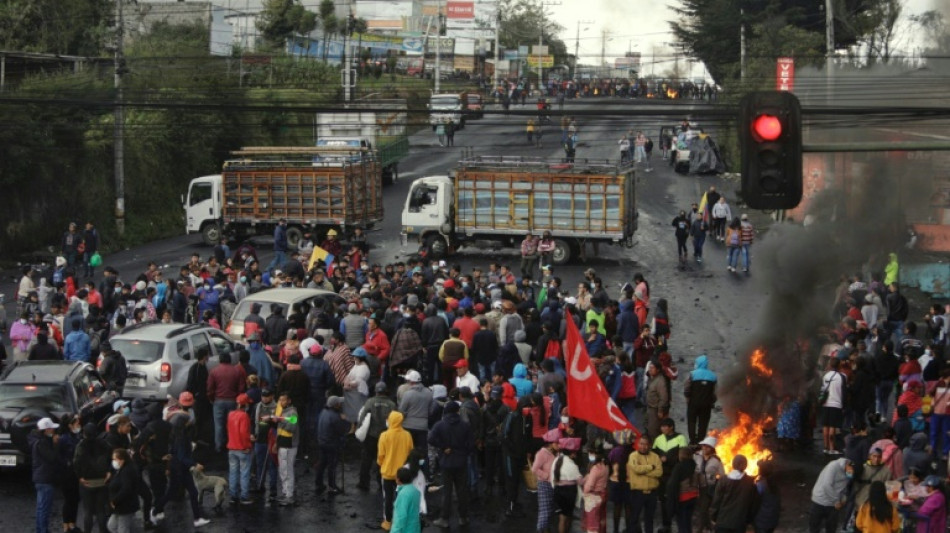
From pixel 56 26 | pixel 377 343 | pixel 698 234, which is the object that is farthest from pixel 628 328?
pixel 56 26

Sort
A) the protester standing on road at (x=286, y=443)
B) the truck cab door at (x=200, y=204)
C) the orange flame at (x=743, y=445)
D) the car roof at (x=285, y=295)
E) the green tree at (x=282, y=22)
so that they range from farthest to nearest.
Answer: the green tree at (x=282, y=22)
the truck cab door at (x=200, y=204)
the car roof at (x=285, y=295)
the orange flame at (x=743, y=445)
the protester standing on road at (x=286, y=443)

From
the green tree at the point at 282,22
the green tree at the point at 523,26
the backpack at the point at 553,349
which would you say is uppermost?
the green tree at the point at 523,26

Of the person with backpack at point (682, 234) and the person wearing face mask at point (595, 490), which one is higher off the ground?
the person with backpack at point (682, 234)

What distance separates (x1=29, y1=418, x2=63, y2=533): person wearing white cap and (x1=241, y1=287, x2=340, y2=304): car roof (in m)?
8.02

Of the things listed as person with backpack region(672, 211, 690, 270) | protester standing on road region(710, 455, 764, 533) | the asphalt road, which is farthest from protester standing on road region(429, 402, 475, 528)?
person with backpack region(672, 211, 690, 270)

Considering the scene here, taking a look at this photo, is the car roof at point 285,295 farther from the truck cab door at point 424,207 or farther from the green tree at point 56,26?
the green tree at point 56,26

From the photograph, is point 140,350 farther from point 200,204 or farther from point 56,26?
point 56,26

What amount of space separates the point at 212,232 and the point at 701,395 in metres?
22.6

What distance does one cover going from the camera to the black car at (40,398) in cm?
1571

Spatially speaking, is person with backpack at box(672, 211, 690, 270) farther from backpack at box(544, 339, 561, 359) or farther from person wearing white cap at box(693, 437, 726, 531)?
person wearing white cap at box(693, 437, 726, 531)

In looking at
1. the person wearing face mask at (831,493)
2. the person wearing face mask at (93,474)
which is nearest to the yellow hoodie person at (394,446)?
the person wearing face mask at (93,474)

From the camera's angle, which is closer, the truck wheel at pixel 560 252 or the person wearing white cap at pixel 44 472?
the person wearing white cap at pixel 44 472

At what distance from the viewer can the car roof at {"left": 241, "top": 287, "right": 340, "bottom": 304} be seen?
860 inches

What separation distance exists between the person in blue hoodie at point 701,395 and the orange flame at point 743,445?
457mm
